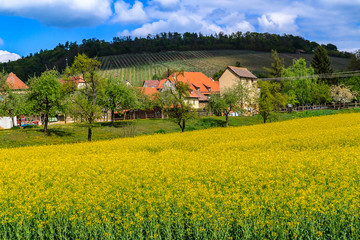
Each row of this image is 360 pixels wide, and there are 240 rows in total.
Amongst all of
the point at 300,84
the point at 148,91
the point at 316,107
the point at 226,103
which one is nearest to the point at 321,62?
the point at 300,84

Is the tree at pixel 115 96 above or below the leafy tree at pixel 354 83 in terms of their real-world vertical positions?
below

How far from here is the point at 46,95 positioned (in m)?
48.6

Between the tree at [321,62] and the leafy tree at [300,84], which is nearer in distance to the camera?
the leafy tree at [300,84]

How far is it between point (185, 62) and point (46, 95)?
11928cm

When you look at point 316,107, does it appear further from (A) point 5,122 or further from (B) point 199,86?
(A) point 5,122

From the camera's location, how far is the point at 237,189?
36.0 ft

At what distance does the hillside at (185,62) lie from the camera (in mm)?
152500

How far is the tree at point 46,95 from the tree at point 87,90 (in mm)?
4672

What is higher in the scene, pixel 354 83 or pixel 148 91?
pixel 354 83

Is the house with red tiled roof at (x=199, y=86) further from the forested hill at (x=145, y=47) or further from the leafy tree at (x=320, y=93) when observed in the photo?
the forested hill at (x=145, y=47)

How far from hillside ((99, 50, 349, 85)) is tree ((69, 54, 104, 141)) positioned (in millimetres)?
96872

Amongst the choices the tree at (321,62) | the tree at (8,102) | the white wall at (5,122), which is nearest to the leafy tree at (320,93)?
the tree at (321,62)

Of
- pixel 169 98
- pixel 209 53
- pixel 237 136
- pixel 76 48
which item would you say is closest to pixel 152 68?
pixel 209 53

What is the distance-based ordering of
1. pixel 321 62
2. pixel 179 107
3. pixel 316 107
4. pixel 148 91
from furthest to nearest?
pixel 321 62, pixel 148 91, pixel 316 107, pixel 179 107
